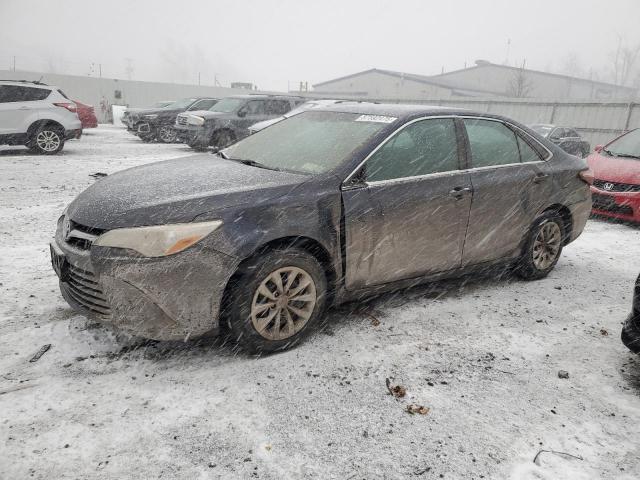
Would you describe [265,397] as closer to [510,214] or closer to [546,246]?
[510,214]

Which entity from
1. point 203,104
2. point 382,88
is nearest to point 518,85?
point 382,88

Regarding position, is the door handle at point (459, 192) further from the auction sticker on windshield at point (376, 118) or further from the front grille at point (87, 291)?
the front grille at point (87, 291)

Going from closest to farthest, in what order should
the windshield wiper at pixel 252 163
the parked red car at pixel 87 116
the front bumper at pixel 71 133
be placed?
1. the windshield wiper at pixel 252 163
2. the front bumper at pixel 71 133
3. the parked red car at pixel 87 116

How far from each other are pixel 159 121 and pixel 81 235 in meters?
14.9

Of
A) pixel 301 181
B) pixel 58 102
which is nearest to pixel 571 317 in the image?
pixel 301 181

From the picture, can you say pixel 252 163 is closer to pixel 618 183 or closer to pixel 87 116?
pixel 618 183

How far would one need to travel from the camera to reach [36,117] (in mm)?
11359

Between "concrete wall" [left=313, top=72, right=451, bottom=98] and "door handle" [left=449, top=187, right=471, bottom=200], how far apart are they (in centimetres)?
4218

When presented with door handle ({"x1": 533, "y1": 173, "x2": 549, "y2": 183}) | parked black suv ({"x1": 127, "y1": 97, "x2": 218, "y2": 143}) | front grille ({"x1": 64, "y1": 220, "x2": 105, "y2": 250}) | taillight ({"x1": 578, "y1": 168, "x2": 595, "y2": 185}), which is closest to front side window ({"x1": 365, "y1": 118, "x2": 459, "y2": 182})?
door handle ({"x1": 533, "y1": 173, "x2": 549, "y2": 183})

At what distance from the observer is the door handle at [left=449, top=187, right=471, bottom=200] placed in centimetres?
378

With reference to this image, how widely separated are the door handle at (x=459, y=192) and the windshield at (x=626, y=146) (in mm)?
5410

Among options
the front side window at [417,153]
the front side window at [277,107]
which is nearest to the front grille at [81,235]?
the front side window at [417,153]

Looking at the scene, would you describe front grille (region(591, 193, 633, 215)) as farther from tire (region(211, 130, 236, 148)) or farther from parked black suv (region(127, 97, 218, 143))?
parked black suv (region(127, 97, 218, 143))

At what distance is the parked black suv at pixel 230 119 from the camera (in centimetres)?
1310
